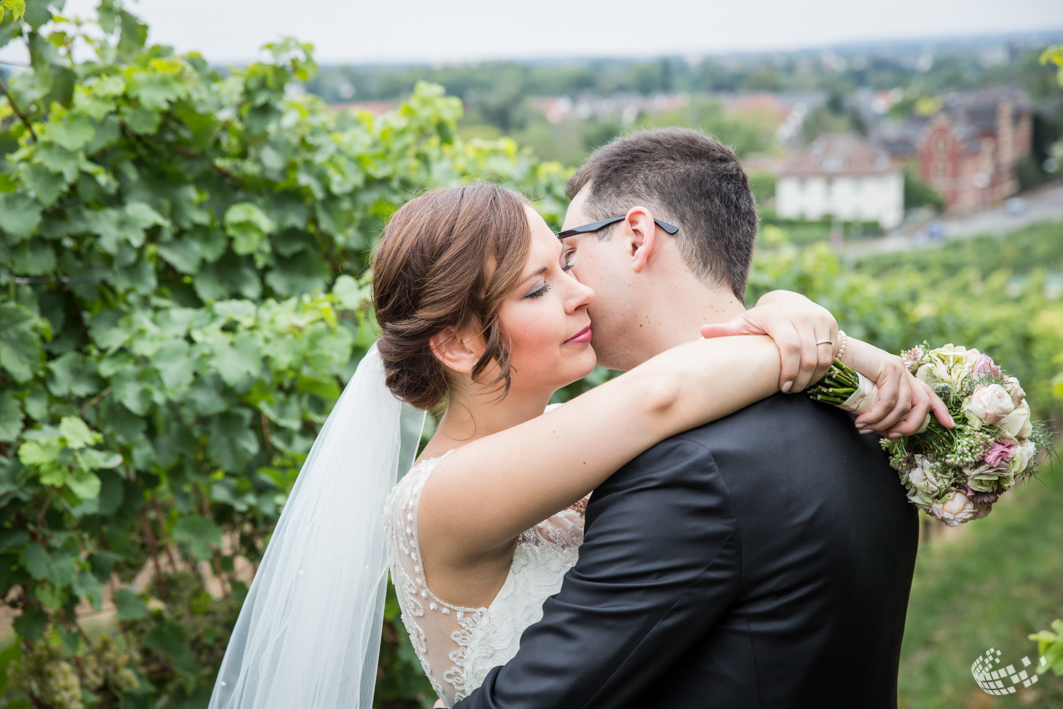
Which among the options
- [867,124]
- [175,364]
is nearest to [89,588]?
[175,364]

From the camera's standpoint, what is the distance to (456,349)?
207cm

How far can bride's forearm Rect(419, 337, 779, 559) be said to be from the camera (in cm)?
166

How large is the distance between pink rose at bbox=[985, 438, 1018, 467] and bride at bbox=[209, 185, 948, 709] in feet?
0.71

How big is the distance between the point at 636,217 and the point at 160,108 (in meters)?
2.34

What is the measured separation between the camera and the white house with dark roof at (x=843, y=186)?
72938 mm

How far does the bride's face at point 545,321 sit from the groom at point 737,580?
0.44 meters

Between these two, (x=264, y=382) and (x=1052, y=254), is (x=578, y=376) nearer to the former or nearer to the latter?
(x=264, y=382)

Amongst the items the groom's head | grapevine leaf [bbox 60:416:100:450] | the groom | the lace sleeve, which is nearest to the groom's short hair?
the groom's head

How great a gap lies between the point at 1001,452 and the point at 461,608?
51.8 inches

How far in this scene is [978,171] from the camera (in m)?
78.7

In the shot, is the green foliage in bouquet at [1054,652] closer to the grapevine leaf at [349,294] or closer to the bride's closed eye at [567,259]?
the bride's closed eye at [567,259]

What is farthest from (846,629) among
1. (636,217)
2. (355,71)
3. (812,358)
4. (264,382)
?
(355,71)

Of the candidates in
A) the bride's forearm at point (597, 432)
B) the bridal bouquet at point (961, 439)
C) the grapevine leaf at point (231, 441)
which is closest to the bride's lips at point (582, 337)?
the bride's forearm at point (597, 432)

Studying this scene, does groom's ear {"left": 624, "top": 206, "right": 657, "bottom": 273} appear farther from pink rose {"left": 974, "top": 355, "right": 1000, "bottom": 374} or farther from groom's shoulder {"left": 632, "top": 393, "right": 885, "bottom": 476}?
pink rose {"left": 974, "top": 355, "right": 1000, "bottom": 374}
